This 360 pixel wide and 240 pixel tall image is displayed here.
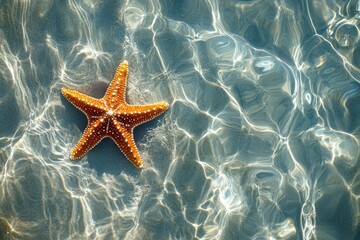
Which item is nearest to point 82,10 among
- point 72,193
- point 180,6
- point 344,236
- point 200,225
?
point 180,6

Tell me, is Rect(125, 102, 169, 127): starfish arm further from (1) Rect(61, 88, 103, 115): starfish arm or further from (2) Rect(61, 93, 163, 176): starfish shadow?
(1) Rect(61, 88, 103, 115): starfish arm

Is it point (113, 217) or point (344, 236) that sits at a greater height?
point (113, 217)

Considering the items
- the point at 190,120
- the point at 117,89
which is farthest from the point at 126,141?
the point at 190,120

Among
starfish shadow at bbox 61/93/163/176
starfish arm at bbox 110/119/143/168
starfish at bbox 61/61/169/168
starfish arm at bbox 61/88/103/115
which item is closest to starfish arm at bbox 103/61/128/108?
starfish at bbox 61/61/169/168

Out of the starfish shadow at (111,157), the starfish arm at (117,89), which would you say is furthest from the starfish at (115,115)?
the starfish shadow at (111,157)

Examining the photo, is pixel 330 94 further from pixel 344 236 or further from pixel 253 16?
pixel 344 236

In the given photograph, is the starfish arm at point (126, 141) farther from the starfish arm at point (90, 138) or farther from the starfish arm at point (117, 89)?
the starfish arm at point (117, 89)

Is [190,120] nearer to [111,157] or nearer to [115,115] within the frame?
[115,115]

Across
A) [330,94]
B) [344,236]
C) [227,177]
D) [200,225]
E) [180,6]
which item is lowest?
[344,236]
